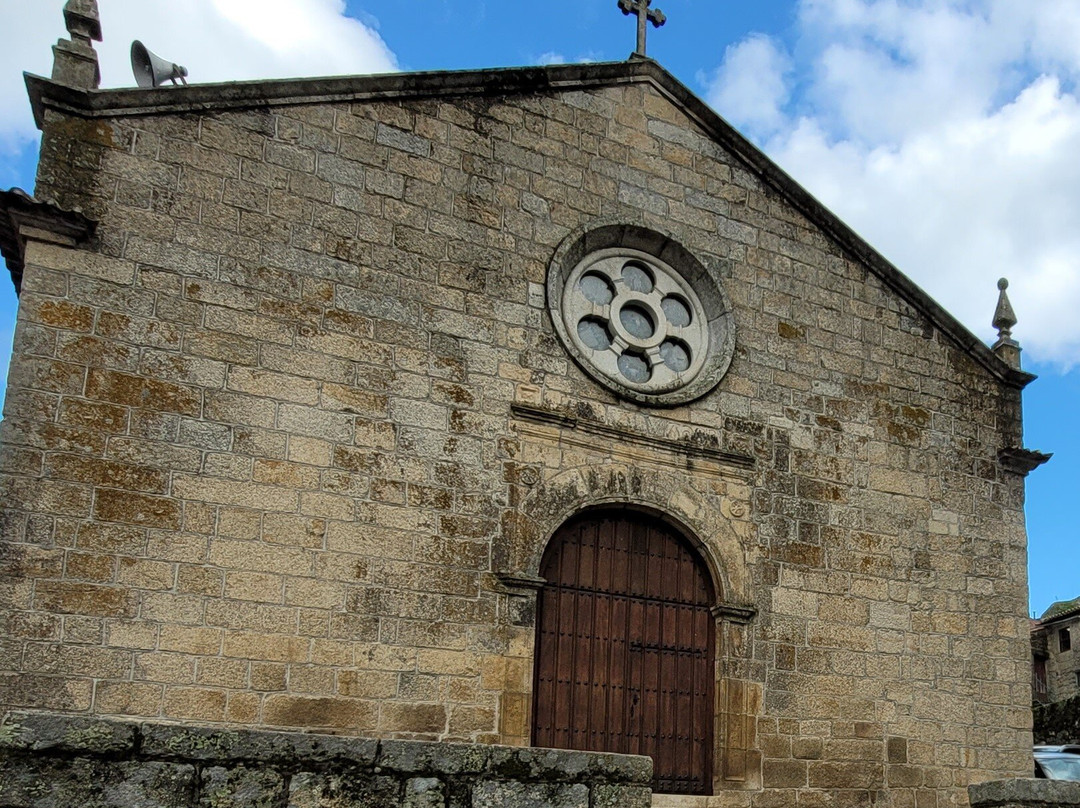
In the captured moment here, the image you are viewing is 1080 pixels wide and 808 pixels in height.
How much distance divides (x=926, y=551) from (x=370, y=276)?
574 centimetres

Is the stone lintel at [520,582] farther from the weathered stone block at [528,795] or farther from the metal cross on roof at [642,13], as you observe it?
the metal cross on roof at [642,13]

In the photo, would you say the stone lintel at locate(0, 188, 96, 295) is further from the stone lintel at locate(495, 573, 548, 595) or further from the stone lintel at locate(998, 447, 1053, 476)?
the stone lintel at locate(998, 447, 1053, 476)

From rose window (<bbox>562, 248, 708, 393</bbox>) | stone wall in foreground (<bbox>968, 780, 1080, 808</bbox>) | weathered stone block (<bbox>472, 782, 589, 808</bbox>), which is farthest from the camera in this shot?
rose window (<bbox>562, 248, 708, 393</bbox>)

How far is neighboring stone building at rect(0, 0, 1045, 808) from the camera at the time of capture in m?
7.78

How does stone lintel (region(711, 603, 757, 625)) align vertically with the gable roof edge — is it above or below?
below

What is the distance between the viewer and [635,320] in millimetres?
10453

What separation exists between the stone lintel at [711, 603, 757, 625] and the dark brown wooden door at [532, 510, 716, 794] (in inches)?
5.6

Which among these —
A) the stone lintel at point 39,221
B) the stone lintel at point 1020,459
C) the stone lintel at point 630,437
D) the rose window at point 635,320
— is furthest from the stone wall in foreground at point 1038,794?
the stone lintel at point 39,221

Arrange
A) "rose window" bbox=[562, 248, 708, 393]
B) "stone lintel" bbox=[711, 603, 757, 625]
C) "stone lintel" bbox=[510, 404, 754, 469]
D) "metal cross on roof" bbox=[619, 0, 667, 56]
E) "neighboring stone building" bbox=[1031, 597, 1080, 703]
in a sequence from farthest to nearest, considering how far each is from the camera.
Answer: "neighboring stone building" bbox=[1031, 597, 1080, 703], "metal cross on roof" bbox=[619, 0, 667, 56], "rose window" bbox=[562, 248, 708, 393], "stone lintel" bbox=[711, 603, 757, 625], "stone lintel" bbox=[510, 404, 754, 469]

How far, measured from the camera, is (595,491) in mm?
9453

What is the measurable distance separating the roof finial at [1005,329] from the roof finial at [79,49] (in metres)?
8.85

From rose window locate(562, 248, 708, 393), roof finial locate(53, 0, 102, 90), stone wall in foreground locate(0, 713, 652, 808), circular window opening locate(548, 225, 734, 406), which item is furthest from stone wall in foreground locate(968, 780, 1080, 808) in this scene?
roof finial locate(53, 0, 102, 90)

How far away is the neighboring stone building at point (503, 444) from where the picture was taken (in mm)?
7777

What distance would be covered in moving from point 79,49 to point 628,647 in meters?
6.18
